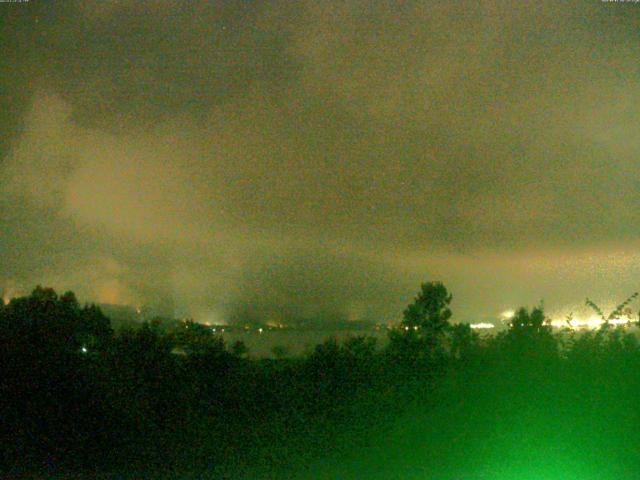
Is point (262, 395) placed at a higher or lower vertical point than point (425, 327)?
lower

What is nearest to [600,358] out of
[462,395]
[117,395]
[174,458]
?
[462,395]

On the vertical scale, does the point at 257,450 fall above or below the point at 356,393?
below

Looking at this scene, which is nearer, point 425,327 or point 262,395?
point 262,395

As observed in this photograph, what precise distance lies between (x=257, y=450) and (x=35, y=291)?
7324 mm

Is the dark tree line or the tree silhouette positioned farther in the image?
the tree silhouette

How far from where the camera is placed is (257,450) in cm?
1084

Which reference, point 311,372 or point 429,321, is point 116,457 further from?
point 429,321

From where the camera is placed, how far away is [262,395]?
11.9m

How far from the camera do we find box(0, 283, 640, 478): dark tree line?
1081 cm

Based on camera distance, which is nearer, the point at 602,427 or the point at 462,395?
the point at 602,427

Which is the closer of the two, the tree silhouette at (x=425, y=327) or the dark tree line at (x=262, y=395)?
the dark tree line at (x=262, y=395)

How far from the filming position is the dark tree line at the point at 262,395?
10.8 m

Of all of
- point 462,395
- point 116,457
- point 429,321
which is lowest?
point 116,457

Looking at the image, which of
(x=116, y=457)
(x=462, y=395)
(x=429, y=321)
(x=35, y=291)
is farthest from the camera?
(x=429, y=321)
